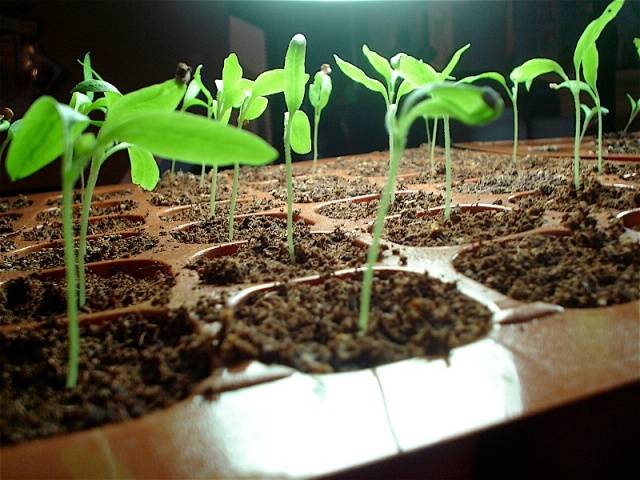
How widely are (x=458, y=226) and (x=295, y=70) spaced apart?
0.43 meters

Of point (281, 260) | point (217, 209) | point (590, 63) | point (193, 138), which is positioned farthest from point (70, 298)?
point (590, 63)

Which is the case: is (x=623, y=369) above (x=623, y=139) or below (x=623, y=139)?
below

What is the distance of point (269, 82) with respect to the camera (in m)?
0.98

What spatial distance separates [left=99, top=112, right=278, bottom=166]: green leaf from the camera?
1.53ft

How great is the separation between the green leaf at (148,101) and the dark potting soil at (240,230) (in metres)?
0.35

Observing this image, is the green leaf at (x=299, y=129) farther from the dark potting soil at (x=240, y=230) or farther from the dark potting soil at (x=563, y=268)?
the dark potting soil at (x=563, y=268)

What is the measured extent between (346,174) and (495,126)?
1.09m

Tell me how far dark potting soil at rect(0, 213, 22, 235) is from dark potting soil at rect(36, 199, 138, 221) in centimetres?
6

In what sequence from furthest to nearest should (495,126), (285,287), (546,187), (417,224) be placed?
(495,126) < (546,187) < (417,224) < (285,287)

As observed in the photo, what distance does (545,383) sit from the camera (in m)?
0.46

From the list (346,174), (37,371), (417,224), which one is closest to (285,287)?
(37,371)

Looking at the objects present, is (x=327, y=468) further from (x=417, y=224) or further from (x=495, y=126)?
(x=495, y=126)

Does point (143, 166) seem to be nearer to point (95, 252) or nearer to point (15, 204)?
point (95, 252)

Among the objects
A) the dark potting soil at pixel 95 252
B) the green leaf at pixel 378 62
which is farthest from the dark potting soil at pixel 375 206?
the dark potting soil at pixel 95 252
